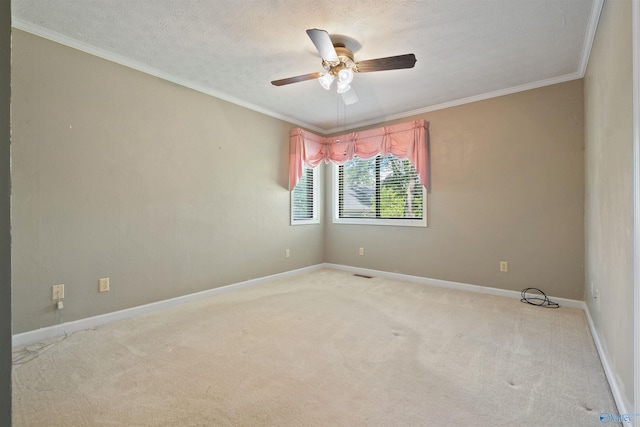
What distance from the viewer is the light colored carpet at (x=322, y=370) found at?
57.0 inches

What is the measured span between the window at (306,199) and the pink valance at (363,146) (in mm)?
277

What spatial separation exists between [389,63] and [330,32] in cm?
56

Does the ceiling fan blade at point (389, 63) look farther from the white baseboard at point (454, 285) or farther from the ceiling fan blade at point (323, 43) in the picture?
the white baseboard at point (454, 285)

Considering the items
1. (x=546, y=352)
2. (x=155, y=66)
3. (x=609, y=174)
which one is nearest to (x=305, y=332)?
(x=546, y=352)

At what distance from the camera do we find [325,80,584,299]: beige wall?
3.01m

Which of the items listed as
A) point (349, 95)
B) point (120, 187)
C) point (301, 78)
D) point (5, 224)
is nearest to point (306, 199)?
point (349, 95)

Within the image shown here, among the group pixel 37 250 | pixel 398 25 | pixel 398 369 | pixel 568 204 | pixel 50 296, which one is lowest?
pixel 398 369

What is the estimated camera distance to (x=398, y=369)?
1852 millimetres

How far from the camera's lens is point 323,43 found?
2.04 metres

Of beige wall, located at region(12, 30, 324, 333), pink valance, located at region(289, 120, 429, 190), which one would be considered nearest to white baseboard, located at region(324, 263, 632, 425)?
pink valance, located at region(289, 120, 429, 190)

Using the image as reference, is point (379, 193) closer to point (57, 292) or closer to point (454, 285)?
point (454, 285)

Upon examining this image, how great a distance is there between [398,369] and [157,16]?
3.06 meters

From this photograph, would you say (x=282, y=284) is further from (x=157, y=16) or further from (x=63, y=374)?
(x=157, y=16)

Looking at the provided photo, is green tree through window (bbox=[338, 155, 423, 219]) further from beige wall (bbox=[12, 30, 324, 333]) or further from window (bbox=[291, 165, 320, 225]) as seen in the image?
beige wall (bbox=[12, 30, 324, 333])
